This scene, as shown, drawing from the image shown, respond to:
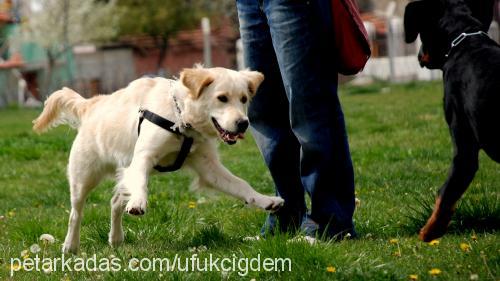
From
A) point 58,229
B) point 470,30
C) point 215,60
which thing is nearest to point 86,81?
point 215,60

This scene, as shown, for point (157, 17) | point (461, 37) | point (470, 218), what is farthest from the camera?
point (157, 17)

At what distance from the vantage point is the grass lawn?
13.7 ft

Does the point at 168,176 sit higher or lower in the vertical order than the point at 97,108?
lower

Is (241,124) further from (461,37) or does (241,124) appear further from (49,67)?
(49,67)

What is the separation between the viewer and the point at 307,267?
4129 millimetres

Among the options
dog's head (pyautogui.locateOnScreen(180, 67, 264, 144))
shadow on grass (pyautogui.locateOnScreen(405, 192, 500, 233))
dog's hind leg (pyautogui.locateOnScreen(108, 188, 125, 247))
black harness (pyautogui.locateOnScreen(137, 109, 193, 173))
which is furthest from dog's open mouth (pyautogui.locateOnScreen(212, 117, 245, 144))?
shadow on grass (pyautogui.locateOnScreen(405, 192, 500, 233))

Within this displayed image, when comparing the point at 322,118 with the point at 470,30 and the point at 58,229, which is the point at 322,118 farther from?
the point at 58,229

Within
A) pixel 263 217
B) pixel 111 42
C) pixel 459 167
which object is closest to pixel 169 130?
pixel 263 217

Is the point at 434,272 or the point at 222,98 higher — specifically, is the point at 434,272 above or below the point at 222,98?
below

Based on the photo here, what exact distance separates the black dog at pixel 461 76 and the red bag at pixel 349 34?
0.27 m

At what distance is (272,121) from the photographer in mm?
5355

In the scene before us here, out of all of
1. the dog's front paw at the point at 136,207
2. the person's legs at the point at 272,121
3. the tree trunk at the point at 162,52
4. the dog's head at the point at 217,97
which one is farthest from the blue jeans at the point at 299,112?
the tree trunk at the point at 162,52

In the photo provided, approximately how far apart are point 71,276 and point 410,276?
176 centimetres

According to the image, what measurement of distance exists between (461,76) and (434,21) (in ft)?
1.70
